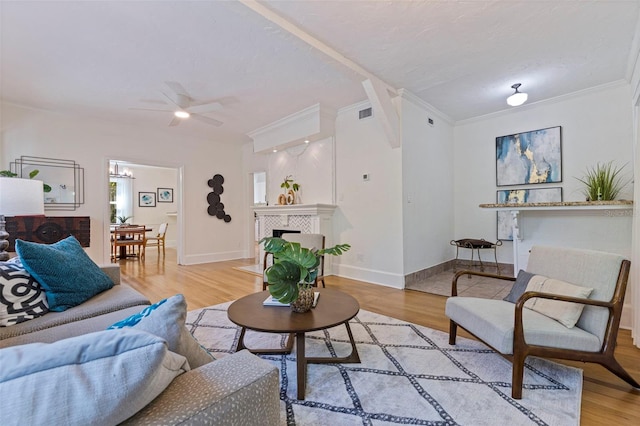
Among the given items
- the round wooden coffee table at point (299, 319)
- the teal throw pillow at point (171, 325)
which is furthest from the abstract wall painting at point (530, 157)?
the teal throw pillow at point (171, 325)

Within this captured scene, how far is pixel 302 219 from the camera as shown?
16.4 feet

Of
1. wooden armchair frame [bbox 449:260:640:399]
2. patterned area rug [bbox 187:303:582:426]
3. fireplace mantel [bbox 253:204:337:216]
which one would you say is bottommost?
patterned area rug [bbox 187:303:582:426]

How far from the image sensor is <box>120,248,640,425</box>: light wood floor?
1.60 meters

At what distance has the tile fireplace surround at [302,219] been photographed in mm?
4699

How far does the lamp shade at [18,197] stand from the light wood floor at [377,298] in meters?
1.62

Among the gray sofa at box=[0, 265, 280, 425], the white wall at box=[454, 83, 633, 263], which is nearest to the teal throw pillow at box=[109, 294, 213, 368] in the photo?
the gray sofa at box=[0, 265, 280, 425]

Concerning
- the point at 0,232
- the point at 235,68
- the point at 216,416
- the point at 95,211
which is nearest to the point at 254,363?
the point at 216,416

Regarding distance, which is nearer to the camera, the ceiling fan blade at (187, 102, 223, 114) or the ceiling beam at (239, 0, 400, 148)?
the ceiling beam at (239, 0, 400, 148)

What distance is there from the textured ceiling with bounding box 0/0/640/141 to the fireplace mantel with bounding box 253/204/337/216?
1.61m

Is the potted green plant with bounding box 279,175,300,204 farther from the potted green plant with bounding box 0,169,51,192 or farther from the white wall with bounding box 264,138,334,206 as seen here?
the potted green plant with bounding box 0,169,51,192

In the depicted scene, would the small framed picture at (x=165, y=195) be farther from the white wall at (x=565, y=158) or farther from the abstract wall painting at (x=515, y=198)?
the abstract wall painting at (x=515, y=198)

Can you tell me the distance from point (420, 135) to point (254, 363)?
4280 mm

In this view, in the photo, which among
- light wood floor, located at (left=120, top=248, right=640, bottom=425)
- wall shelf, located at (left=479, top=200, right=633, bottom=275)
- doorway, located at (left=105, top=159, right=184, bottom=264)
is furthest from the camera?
doorway, located at (left=105, top=159, right=184, bottom=264)

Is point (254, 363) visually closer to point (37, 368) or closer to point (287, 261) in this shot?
point (37, 368)
